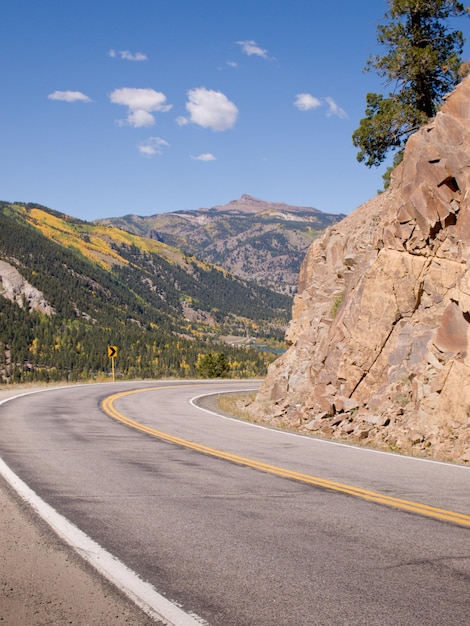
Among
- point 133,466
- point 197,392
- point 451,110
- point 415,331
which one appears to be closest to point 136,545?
point 133,466

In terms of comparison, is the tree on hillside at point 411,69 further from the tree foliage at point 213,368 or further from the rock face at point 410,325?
the tree foliage at point 213,368

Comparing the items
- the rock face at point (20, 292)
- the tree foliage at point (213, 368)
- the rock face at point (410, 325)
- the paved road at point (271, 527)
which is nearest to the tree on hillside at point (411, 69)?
the rock face at point (410, 325)

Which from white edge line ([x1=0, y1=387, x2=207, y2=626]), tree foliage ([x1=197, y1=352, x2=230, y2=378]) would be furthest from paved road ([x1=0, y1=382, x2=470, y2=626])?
tree foliage ([x1=197, y1=352, x2=230, y2=378])

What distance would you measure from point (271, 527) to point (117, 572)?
1963 millimetres

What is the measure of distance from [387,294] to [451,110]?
646cm

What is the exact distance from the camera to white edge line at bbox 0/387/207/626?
12.5ft

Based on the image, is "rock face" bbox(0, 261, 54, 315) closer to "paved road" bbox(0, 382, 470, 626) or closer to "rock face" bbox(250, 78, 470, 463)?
"rock face" bbox(250, 78, 470, 463)

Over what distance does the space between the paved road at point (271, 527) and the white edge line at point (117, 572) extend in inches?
3.7

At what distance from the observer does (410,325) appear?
700 inches

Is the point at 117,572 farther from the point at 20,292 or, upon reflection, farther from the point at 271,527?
the point at 20,292

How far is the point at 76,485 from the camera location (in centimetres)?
812

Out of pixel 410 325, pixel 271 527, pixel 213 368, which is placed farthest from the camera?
pixel 213 368

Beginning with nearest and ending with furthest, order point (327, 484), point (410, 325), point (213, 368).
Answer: point (327, 484) → point (410, 325) → point (213, 368)

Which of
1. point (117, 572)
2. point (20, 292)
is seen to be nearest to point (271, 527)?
point (117, 572)
